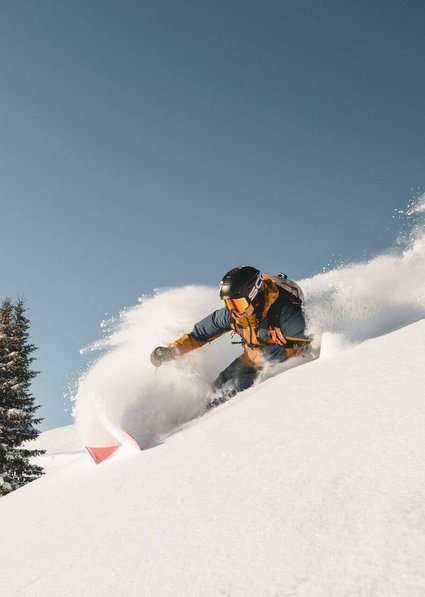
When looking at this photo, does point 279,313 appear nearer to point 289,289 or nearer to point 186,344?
point 289,289

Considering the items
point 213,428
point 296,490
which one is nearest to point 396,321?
point 213,428

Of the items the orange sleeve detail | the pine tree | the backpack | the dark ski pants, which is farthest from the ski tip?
the pine tree

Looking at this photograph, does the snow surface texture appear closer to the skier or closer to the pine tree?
the skier

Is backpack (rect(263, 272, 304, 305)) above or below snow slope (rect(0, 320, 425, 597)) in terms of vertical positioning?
above

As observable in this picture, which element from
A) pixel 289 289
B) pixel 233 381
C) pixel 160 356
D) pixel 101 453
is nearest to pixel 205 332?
pixel 160 356

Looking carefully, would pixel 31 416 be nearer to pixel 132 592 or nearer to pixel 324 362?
pixel 324 362

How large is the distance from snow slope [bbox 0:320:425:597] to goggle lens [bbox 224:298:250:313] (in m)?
2.05

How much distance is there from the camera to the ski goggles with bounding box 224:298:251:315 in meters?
5.44

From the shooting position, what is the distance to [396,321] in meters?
5.45

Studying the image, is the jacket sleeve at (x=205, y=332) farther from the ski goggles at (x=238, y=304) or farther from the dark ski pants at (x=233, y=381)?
the ski goggles at (x=238, y=304)

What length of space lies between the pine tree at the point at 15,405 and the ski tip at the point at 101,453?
1005 centimetres

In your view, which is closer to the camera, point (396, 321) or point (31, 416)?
point (396, 321)

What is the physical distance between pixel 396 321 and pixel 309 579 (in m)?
4.46

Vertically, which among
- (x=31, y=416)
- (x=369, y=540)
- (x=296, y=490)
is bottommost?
(x=369, y=540)
